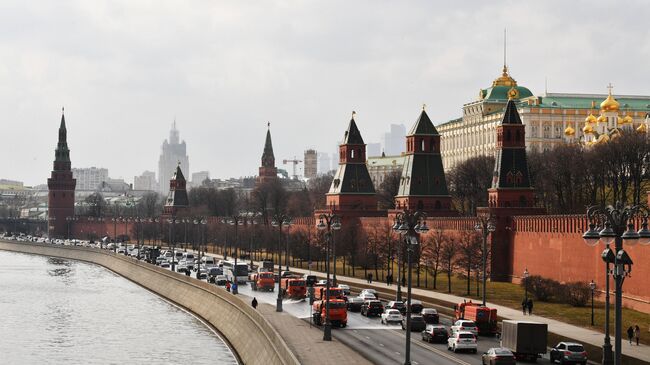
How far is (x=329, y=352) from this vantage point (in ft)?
140

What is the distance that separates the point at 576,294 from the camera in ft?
227

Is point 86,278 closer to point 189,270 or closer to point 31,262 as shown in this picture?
point 189,270

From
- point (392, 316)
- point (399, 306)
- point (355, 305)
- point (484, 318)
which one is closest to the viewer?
point (484, 318)

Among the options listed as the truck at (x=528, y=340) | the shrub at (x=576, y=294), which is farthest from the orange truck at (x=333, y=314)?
the shrub at (x=576, y=294)

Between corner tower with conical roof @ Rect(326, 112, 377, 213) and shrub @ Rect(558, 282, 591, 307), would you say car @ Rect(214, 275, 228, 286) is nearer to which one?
shrub @ Rect(558, 282, 591, 307)

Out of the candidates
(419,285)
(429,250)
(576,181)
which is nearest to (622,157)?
(576,181)

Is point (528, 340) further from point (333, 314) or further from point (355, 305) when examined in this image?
point (355, 305)

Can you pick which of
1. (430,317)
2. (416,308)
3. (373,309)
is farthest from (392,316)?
(373,309)

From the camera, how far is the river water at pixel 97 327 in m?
61.1

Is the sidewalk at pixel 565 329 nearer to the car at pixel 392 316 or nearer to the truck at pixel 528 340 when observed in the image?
the truck at pixel 528 340

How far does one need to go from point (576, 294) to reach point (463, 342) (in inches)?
961

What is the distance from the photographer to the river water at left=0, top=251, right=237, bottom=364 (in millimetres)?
61062

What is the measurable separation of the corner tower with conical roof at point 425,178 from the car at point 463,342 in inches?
2609

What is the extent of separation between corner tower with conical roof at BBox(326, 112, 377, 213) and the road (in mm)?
65640
